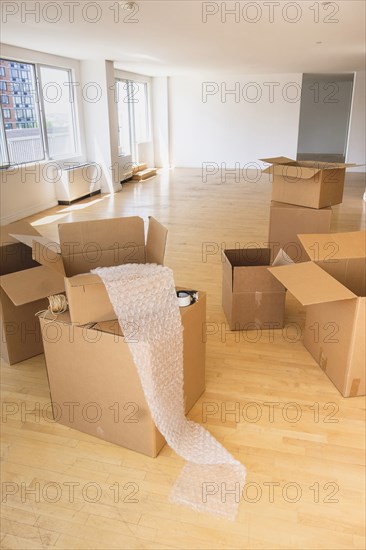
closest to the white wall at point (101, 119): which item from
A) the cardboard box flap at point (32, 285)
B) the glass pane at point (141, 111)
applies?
the glass pane at point (141, 111)

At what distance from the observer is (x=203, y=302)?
6.43ft

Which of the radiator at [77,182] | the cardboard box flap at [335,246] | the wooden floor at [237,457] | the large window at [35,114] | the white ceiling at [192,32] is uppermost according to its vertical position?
the white ceiling at [192,32]

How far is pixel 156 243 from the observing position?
2.08 meters

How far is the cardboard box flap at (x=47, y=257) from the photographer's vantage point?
180 cm

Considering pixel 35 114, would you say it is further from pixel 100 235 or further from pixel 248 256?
pixel 100 235

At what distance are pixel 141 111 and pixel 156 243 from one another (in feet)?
30.3

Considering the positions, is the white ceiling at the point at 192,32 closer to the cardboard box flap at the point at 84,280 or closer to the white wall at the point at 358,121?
the white wall at the point at 358,121

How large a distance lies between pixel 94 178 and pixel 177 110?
419 centimetres

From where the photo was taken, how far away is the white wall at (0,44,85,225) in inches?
223

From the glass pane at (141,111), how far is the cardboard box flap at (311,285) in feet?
28.8

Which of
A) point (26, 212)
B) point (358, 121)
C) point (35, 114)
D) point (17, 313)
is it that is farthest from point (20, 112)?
point (358, 121)

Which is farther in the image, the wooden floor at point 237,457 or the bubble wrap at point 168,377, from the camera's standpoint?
the bubble wrap at point 168,377

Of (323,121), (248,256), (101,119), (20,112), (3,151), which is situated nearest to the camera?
(248,256)

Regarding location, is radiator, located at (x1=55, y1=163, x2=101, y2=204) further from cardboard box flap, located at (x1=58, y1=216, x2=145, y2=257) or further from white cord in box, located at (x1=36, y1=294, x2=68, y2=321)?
white cord in box, located at (x1=36, y1=294, x2=68, y2=321)
